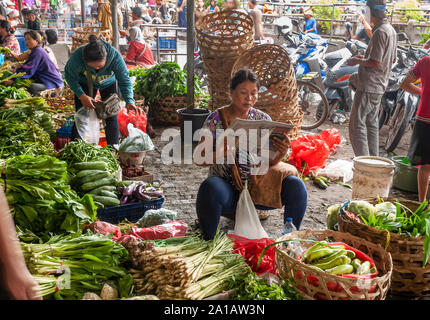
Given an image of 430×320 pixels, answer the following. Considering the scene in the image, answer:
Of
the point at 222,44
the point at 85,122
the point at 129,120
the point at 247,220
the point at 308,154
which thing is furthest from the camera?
the point at 129,120

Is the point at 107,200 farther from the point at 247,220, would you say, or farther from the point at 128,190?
the point at 247,220

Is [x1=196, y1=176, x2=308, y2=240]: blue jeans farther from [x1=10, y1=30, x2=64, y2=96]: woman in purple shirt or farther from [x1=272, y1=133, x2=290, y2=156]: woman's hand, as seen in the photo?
[x1=10, y1=30, x2=64, y2=96]: woman in purple shirt

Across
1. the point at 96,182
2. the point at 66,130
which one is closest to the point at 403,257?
the point at 96,182

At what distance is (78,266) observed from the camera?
2367 millimetres

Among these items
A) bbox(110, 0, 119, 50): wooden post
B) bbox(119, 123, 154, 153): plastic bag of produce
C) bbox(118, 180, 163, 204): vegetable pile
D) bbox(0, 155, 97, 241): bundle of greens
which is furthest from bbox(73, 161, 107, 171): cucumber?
bbox(110, 0, 119, 50): wooden post

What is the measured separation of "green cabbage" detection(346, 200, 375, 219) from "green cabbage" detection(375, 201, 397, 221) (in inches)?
1.6

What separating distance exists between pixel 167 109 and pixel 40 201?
4.81m

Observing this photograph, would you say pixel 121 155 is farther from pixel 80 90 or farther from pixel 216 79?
pixel 216 79

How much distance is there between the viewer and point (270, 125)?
312 centimetres

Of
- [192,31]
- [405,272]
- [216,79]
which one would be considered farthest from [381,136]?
[405,272]

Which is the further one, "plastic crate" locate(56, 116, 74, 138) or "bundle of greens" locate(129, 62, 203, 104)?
"bundle of greens" locate(129, 62, 203, 104)

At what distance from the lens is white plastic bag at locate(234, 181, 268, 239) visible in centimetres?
330

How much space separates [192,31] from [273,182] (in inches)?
155

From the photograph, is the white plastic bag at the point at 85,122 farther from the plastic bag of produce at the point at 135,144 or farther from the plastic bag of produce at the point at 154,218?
the plastic bag of produce at the point at 154,218
